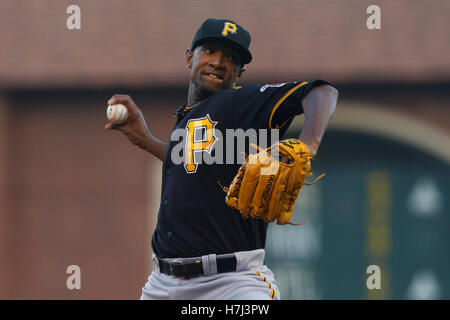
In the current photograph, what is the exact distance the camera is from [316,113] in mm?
2760

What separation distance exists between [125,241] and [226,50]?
6307 mm

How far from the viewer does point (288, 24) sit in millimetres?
9188

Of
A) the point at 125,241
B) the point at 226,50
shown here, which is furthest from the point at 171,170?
the point at 125,241

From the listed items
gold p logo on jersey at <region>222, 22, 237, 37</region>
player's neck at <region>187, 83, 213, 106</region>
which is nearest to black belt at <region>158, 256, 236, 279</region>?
player's neck at <region>187, 83, 213, 106</region>

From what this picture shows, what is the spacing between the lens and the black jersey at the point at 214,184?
124 inches

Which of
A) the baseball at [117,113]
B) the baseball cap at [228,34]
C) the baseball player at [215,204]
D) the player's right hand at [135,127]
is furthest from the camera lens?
the player's right hand at [135,127]

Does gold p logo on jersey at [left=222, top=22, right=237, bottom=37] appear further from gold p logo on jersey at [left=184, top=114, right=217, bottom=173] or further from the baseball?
the baseball

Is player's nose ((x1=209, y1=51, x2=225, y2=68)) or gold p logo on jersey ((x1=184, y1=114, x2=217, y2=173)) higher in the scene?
player's nose ((x1=209, y1=51, x2=225, y2=68))

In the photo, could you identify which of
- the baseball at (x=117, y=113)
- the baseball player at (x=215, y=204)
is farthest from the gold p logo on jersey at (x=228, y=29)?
the baseball at (x=117, y=113)

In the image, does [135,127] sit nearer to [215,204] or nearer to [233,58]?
[233,58]

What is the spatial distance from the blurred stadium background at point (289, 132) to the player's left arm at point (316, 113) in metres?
6.24

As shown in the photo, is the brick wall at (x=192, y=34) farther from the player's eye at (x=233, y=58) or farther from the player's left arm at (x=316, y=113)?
the player's left arm at (x=316, y=113)

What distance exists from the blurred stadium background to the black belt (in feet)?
19.8

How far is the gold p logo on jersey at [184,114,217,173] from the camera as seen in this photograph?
128 inches
